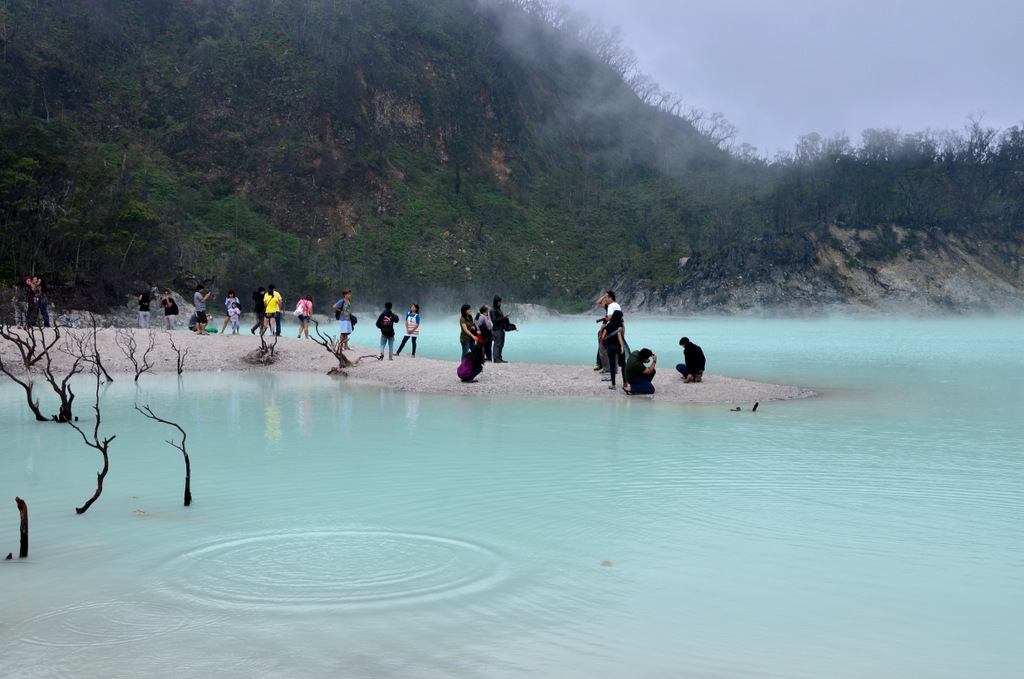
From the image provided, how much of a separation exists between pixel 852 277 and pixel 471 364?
69.6 meters

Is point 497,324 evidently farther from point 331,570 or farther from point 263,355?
point 331,570

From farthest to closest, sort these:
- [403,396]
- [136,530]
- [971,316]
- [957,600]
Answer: [971,316] < [403,396] < [136,530] < [957,600]

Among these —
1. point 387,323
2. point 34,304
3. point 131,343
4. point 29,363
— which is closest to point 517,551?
point 29,363

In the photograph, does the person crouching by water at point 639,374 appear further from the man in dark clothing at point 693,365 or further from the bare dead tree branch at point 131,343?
the bare dead tree branch at point 131,343

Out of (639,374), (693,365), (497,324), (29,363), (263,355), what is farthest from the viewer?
(263,355)

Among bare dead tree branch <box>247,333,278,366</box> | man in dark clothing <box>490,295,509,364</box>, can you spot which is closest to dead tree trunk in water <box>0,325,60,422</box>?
bare dead tree branch <box>247,333,278,366</box>

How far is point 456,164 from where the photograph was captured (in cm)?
9231

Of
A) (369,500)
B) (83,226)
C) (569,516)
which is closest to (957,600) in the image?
(569,516)

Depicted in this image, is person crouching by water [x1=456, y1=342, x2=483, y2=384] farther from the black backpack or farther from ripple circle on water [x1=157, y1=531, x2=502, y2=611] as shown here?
ripple circle on water [x1=157, y1=531, x2=502, y2=611]

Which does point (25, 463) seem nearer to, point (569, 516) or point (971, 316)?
point (569, 516)

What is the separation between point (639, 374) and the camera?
17500mm

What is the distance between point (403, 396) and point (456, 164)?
252 ft

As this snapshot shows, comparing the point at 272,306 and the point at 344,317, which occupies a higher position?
the point at 272,306

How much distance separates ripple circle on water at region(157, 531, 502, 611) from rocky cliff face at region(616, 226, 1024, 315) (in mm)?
75476
